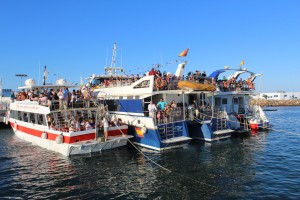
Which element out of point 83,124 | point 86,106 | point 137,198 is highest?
point 86,106

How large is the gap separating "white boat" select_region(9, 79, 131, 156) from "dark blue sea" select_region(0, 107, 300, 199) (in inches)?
28.5

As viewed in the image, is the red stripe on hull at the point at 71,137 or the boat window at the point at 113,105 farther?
the boat window at the point at 113,105

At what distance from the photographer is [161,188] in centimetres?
1256

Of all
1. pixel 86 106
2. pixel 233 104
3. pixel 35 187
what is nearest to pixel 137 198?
pixel 35 187

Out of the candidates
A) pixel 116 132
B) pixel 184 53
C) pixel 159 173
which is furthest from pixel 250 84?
pixel 159 173

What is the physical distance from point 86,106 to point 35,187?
8.93 meters

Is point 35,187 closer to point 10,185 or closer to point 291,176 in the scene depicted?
point 10,185

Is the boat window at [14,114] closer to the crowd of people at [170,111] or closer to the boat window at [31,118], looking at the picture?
the boat window at [31,118]

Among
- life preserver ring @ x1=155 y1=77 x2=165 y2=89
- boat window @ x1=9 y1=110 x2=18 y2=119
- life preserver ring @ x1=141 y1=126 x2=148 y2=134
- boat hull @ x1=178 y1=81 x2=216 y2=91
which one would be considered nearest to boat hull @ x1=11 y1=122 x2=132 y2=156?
life preserver ring @ x1=141 y1=126 x2=148 y2=134

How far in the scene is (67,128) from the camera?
64.3 ft

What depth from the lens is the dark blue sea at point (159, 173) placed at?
12.1 m

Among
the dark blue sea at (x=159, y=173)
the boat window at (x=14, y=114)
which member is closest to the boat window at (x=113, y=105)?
the dark blue sea at (x=159, y=173)

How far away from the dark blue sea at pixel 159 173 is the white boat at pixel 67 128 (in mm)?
723

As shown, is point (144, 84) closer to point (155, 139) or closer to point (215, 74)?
point (155, 139)
